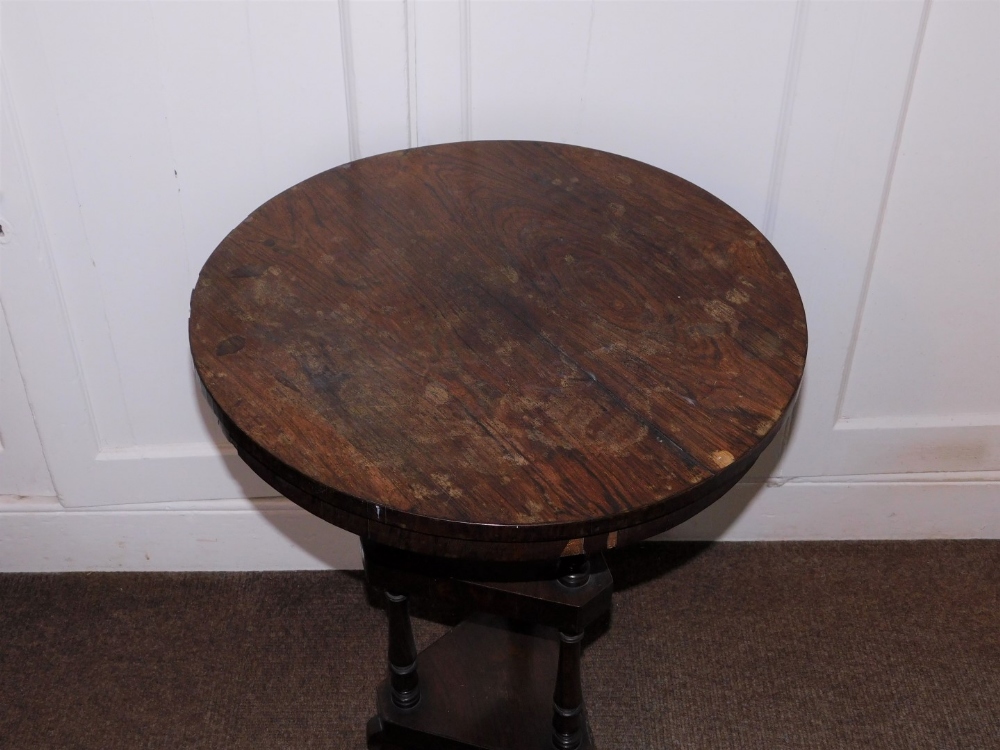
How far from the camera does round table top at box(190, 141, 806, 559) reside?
3.36 feet

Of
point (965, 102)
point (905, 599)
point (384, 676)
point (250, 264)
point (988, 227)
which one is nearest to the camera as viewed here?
point (250, 264)

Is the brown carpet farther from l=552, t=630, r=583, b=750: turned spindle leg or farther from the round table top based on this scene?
the round table top

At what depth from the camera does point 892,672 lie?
6.14ft

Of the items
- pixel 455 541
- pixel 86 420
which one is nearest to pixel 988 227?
pixel 455 541

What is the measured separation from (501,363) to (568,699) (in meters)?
0.59

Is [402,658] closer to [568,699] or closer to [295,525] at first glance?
[568,699]

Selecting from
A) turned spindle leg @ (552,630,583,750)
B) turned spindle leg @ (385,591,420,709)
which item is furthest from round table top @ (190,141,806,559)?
turned spindle leg @ (385,591,420,709)

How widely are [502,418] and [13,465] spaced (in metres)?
1.30

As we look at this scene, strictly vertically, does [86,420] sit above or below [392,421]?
below

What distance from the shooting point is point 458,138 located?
5.37ft

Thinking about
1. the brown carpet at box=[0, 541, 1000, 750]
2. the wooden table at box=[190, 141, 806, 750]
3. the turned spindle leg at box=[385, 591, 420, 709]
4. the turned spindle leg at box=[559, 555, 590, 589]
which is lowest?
the brown carpet at box=[0, 541, 1000, 750]

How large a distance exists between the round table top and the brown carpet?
88 cm

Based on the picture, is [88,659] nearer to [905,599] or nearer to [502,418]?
[502,418]

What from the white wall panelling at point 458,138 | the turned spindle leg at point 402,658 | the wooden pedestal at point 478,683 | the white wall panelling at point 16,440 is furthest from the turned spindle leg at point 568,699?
the white wall panelling at point 16,440
